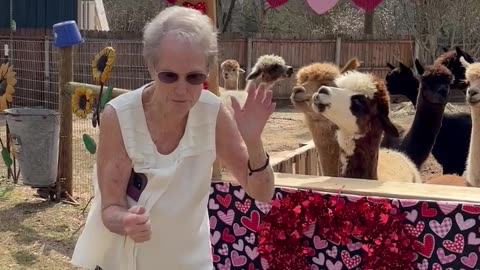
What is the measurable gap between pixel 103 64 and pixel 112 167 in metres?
4.10

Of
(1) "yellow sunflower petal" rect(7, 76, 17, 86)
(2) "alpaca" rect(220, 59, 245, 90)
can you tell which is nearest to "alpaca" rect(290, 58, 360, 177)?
(1) "yellow sunflower petal" rect(7, 76, 17, 86)

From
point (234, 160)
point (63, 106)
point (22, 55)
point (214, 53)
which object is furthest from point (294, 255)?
point (22, 55)

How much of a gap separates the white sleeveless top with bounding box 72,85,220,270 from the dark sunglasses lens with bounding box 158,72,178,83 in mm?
167

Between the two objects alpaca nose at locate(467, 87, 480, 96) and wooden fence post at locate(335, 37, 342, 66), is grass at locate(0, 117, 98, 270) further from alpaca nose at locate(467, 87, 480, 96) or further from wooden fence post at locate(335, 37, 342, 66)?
wooden fence post at locate(335, 37, 342, 66)

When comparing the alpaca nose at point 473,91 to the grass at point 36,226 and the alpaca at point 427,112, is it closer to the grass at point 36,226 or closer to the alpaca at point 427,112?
the alpaca at point 427,112

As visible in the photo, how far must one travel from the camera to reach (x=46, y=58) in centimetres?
1394

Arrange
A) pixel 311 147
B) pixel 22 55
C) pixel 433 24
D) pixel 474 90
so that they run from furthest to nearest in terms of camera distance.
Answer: pixel 22 55 < pixel 433 24 < pixel 311 147 < pixel 474 90

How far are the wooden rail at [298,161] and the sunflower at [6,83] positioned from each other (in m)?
3.88

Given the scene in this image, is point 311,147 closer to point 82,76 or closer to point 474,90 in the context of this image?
point 474,90

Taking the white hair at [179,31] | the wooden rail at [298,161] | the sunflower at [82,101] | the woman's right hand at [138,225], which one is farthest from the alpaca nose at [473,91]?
the sunflower at [82,101]

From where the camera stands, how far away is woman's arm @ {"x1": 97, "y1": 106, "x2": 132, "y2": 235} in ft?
6.50

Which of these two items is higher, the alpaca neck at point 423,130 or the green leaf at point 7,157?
the alpaca neck at point 423,130

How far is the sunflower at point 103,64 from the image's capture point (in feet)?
19.1

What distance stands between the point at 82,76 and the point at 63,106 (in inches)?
239
